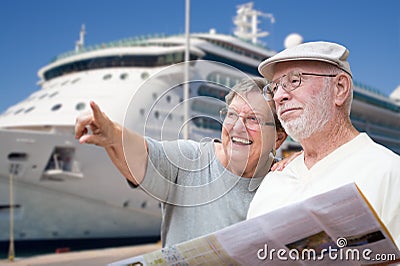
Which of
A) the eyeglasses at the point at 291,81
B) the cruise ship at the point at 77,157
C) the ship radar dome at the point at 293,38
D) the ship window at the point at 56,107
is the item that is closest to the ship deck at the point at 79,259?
the cruise ship at the point at 77,157

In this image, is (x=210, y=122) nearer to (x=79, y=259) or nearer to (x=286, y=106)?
(x=286, y=106)

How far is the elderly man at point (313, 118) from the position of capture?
147cm

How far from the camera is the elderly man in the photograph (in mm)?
1471

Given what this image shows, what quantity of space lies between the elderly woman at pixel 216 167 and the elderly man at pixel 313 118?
112 millimetres

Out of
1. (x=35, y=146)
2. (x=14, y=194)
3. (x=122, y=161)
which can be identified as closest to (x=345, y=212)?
(x=122, y=161)

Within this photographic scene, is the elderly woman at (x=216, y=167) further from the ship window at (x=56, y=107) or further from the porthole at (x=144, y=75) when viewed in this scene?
the porthole at (x=144, y=75)

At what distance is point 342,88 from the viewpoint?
5.03 feet

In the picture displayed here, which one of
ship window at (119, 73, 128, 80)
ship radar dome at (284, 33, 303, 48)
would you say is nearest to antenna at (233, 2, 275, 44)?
ship radar dome at (284, 33, 303, 48)

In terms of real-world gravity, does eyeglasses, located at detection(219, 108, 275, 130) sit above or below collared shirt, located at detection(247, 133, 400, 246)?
above

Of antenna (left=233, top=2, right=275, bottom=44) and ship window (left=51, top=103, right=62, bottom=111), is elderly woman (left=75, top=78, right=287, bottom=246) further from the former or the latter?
antenna (left=233, top=2, right=275, bottom=44)

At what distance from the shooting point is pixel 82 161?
1256 cm

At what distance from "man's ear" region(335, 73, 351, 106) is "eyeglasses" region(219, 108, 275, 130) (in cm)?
25
